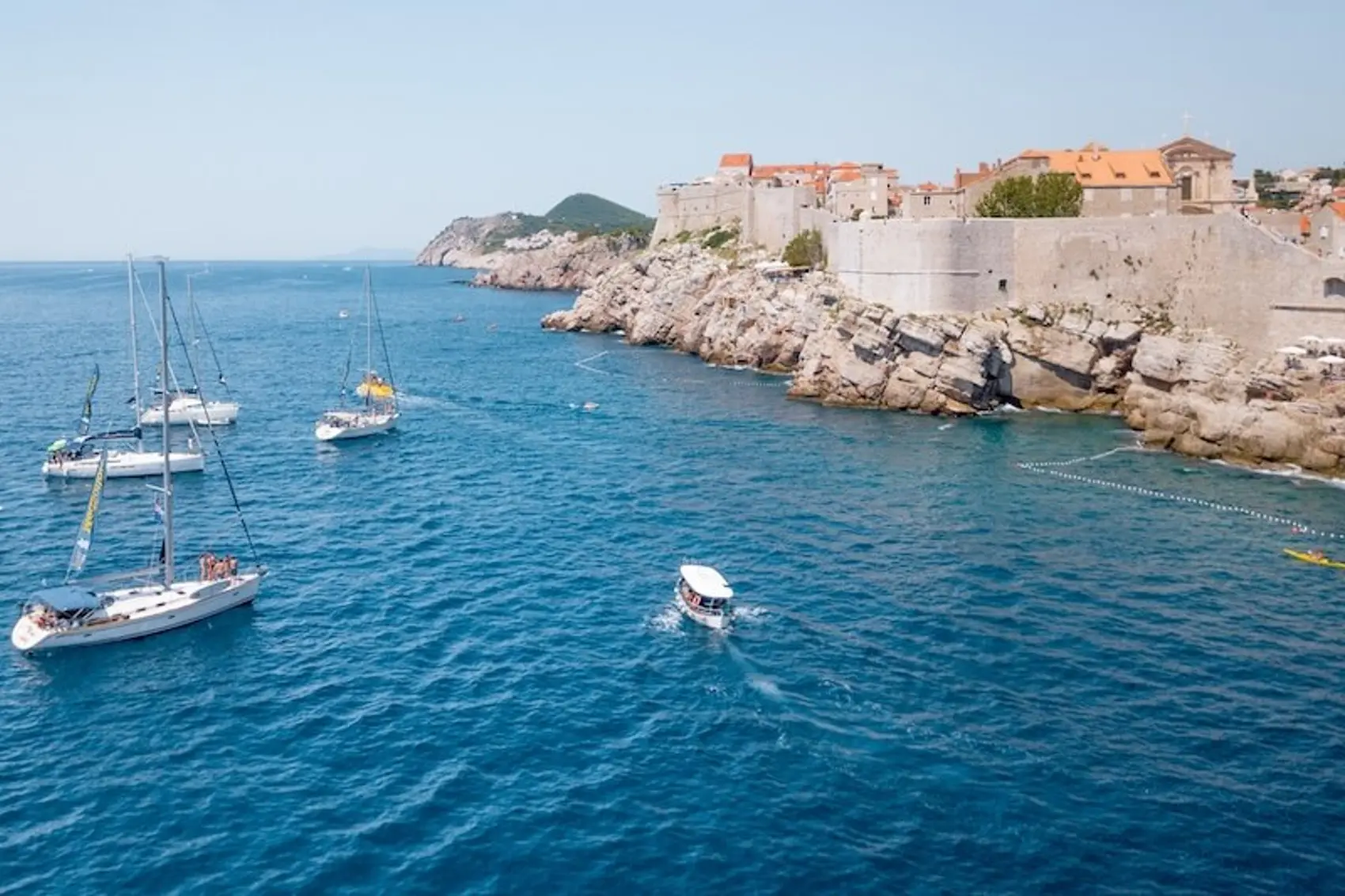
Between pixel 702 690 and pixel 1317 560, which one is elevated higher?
pixel 1317 560

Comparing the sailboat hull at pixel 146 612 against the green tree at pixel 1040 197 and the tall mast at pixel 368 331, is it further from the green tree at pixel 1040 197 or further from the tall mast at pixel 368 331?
the green tree at pixel 1040 197

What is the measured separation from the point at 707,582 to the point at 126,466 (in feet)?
117

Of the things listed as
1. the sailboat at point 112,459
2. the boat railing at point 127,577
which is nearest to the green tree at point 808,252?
the sailboat at point 112,459

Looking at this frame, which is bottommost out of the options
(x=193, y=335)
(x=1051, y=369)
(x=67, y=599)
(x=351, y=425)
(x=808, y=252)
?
(x=67, y=599)

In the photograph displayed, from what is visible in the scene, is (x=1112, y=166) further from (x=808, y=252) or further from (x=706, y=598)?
(x=706, y=598)

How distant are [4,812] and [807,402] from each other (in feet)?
184

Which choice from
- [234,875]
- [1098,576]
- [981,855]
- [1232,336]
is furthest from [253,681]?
[1232,336]

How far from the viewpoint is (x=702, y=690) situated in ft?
102

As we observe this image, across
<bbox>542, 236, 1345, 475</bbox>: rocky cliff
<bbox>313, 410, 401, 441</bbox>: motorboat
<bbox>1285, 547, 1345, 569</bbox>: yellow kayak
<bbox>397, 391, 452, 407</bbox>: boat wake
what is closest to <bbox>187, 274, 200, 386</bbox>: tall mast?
<bbox>313, 410, 401, 441</bbox>: motorboat

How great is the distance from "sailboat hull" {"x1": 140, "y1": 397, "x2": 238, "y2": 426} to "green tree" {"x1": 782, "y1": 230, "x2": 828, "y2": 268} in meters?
47.8

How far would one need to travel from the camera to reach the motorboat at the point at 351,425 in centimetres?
6556

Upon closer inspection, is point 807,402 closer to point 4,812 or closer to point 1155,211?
point 1155,211

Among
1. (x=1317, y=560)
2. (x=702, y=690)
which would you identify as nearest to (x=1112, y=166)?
(x=1317, y=560)

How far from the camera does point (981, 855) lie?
23.1m
